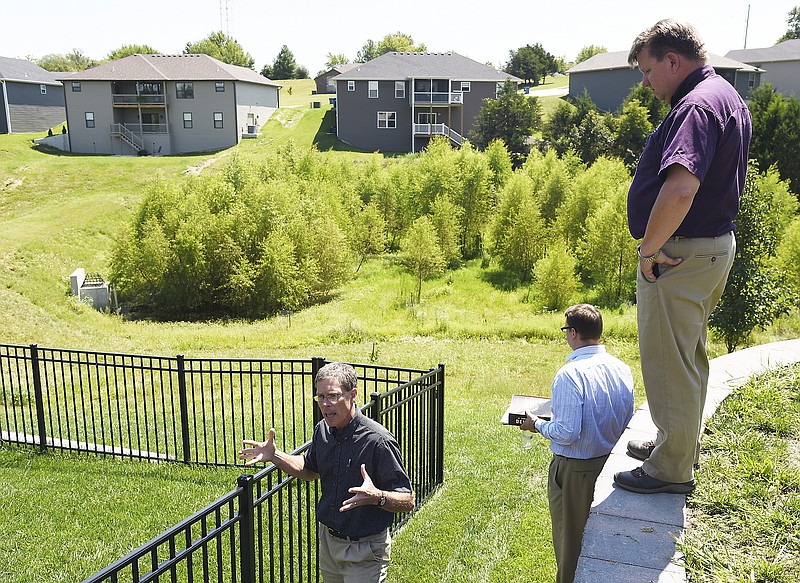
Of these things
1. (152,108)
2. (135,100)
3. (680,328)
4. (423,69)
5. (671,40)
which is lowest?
(680,328)

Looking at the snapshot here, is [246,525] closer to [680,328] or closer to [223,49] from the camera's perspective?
[680,328]

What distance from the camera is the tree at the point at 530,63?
83.9 m

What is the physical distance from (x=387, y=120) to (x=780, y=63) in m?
33.4

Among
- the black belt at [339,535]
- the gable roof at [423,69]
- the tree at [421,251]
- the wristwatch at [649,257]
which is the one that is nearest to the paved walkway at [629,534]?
the black belt at [339,535]

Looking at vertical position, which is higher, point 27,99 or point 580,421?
point 27,99

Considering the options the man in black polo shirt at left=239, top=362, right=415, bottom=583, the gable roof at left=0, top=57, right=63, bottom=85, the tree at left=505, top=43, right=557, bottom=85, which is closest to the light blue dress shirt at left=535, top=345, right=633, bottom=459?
the man in black polo shirt at left=239, top=362, right=415, bottom=583

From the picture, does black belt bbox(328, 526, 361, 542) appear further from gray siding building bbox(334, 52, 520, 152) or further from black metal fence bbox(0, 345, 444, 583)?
gray siding building bbox(334, 52, 520, 152)

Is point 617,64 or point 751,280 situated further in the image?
point 617,64

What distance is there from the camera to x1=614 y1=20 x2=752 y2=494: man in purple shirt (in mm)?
3070

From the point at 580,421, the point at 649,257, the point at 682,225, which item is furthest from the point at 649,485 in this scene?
the point at 682,225

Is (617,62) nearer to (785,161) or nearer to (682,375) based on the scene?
(785,161)

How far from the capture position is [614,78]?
55875 millimetres

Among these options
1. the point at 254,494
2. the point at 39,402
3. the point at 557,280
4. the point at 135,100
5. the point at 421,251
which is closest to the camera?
the point at 254,494

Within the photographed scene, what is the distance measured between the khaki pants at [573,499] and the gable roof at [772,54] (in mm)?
62405
